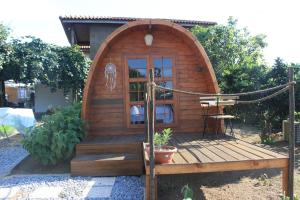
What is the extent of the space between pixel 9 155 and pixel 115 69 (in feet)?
10.9

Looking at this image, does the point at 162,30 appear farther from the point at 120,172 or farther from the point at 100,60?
the point at 120,172

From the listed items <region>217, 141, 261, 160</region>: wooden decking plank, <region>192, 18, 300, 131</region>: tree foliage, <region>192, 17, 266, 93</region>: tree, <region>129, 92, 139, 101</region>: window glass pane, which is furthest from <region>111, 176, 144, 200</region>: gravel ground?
<region>192, 17, 266, 93</region>: tree

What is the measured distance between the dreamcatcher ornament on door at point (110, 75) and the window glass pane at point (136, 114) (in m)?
Result: 0.68

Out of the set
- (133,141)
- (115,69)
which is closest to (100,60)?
(115,69)

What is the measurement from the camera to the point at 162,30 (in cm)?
683

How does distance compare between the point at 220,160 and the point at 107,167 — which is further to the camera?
the point at 107,167

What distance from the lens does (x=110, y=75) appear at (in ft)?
22.2

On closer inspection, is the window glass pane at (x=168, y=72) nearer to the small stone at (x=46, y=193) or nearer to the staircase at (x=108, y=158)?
the staircase at (x=108, y=158)

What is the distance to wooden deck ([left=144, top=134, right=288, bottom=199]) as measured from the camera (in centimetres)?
392

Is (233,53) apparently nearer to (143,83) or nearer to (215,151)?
(143,83)

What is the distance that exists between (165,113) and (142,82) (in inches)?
34.5

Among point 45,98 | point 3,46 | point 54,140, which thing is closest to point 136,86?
point 54,140

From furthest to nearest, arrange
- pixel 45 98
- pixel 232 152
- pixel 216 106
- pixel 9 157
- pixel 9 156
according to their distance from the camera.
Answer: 1. pixel 45 98
2. pixel 9 156
3. pixel 9 157
4. pixel 216 106
5. pixel 232 152

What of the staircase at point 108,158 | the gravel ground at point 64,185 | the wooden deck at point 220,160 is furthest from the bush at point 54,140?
the wooden deck at point 220,160
